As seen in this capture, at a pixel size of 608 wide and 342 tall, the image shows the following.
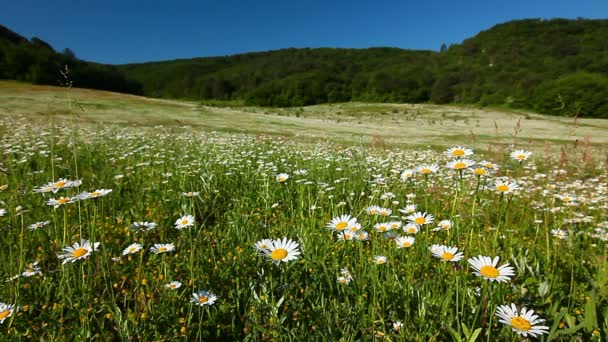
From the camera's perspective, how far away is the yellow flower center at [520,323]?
1.33 meters

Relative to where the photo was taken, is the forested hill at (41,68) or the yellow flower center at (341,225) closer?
the yellow flower center at (341,225)

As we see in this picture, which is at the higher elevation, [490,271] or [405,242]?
[490,271]

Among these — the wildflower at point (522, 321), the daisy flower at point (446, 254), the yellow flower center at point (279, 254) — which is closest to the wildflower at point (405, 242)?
the daisy flower at point (446, 254)

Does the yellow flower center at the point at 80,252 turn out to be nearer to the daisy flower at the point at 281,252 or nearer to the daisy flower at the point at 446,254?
the daisy flower at the point at 281,252

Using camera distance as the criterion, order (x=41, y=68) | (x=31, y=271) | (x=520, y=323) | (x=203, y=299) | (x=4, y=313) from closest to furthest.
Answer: (x=520, y=323) < (x=4, y=313) < (x=203, y=299) < (x=31, y=271) < (x=41, y=68)

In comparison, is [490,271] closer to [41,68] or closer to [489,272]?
[489,272]

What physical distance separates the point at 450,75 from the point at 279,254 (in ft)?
280

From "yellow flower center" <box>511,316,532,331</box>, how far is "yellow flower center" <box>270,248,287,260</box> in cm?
110

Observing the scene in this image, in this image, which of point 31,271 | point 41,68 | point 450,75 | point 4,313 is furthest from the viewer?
point 450,75

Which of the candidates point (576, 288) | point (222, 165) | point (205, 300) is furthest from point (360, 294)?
point (222, 165)

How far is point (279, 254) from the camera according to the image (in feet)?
5.85

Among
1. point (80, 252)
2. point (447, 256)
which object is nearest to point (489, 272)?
point (447, 256)

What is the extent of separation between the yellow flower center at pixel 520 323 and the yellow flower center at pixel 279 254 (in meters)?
1.10

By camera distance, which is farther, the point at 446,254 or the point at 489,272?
the point at 446,254
